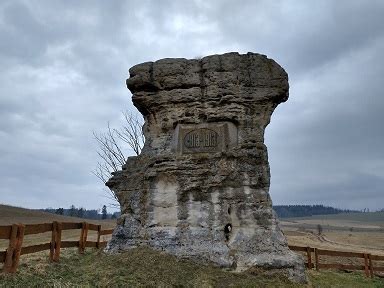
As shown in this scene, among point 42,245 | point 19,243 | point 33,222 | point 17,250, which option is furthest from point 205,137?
point 33,222

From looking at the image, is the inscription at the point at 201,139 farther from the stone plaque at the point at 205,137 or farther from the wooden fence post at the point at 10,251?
the wooden fence post at the point at 10,251

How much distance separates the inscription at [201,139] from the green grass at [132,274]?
3223 mm

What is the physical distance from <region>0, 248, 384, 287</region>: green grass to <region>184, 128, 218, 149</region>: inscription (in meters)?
3.22

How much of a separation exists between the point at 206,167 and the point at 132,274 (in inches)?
138

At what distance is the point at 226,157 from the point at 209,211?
1.57 metres

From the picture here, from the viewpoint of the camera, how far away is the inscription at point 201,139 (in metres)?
11.0

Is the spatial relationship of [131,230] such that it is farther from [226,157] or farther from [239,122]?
[239,122]

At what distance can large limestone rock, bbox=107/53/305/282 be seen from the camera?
32.4ft

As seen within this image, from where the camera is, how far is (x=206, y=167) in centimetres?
1052

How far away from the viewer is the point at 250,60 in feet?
37.3

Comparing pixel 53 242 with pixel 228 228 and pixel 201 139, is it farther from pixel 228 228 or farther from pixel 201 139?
pixel 201 139

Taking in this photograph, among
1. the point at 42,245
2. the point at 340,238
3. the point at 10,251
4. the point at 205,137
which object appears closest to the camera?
the point at 10,251

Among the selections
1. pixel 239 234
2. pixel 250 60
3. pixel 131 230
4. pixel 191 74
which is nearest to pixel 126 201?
pixel 131 230

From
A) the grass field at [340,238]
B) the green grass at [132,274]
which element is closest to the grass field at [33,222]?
the green grass at [132,274]
